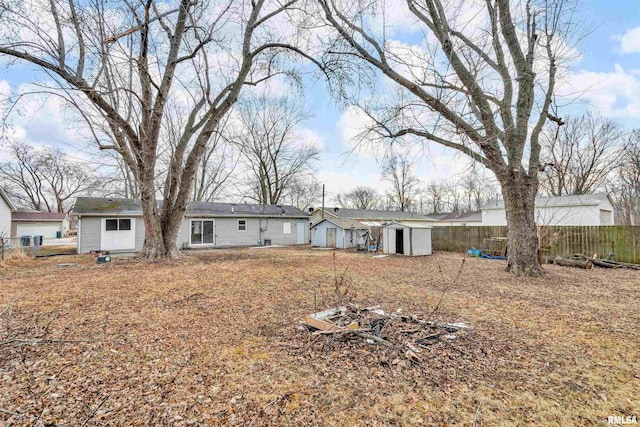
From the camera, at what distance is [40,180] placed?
33406 millimetres

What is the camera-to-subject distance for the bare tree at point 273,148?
22625mm

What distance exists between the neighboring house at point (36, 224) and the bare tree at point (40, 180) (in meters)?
4.20

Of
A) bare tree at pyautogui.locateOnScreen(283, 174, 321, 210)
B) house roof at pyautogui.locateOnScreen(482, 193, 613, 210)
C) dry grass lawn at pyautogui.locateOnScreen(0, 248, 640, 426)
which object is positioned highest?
bare tree at pyautogui.locateOnScreen(283, 174, 321, 210)

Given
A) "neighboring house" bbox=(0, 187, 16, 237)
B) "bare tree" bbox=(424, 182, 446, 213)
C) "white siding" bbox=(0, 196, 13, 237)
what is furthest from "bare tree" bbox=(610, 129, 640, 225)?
"white siding" bbox=(0, 196, 13, 237)

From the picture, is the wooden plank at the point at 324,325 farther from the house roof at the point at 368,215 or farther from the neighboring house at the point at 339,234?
the house roof at the point at 368,215

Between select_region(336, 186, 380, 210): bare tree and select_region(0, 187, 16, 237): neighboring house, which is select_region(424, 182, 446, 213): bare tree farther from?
select_region(0, 187, 16, 237): neighboring house

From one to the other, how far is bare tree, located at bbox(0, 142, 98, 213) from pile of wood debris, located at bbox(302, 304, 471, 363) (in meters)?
35.5

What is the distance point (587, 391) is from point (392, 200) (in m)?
38.5

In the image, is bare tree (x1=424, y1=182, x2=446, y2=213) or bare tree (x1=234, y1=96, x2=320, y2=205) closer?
bare tree (x1=234, y1=96, x2=320, y2=205)

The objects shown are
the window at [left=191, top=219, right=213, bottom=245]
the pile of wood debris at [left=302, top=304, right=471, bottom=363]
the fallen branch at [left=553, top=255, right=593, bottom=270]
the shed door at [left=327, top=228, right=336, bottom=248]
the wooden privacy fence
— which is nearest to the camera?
the pile of wood debris at [left=302, top=304, right=471, bottom=363]

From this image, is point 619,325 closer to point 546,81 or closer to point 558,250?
point 546,81

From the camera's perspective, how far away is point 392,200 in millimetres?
40000

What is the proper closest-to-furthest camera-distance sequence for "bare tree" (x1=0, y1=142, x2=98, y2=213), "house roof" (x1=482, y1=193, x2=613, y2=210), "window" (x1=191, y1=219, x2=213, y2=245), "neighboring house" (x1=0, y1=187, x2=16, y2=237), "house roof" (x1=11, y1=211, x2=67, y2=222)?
"neighboring house" (x1=0, y1=187, x2=16, y2=237), "window" (x1=191, y1=219, x2=213, y2=245), "house roof" (x1=482, y1=193, x2=613, y2=210), "house roof" (x1=11, y1=211, x2=67, y2=222), "bare tree" (x1=0, y1=142, x2=98, y2=213)

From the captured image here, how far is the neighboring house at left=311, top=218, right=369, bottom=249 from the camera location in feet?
55.3
